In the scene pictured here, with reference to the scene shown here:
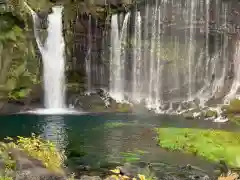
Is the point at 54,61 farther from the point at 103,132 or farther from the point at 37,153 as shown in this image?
the point at 37,153

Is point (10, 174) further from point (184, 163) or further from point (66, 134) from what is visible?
point (66, 134)

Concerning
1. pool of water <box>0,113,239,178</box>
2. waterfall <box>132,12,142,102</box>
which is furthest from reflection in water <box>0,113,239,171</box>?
waterfall <box>132,12,142,102</box>

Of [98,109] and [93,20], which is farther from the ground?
[93,20]

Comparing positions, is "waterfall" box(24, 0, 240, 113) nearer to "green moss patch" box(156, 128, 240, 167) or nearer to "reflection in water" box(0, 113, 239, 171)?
"reflection in water" box(0, 113, 239, 171)

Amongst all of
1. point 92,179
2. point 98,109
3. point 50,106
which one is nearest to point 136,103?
point 98,109

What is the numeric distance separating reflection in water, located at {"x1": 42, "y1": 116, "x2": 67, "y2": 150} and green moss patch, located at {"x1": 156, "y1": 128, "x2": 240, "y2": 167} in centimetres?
558

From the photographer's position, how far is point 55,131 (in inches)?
1112

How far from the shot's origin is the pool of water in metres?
21.4

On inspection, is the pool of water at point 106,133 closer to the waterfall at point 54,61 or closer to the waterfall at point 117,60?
the waterfall at point 54,61

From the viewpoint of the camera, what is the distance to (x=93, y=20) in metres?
41.5

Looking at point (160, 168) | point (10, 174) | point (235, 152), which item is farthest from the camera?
point (235, 152)

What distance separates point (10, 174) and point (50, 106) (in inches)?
1092

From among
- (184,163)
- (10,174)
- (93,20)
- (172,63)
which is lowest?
(184,163)

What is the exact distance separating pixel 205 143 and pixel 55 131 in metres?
9.70
